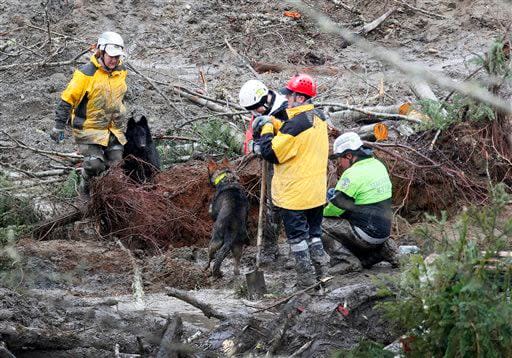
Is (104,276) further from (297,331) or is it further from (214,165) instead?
(297,331)

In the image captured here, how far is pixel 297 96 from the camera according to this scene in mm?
8156

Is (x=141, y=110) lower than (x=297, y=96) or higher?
lower

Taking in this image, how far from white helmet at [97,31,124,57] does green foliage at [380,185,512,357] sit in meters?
5.70

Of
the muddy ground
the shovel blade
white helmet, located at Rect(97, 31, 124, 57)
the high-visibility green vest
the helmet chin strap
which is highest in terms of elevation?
the helmet chin strap

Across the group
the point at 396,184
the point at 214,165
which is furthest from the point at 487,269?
Result: the point at 396,184

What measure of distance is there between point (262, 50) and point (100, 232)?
21.8 feet

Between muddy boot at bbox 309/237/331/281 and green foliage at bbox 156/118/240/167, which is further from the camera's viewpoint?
green foliage at bbox 156/118/240/167

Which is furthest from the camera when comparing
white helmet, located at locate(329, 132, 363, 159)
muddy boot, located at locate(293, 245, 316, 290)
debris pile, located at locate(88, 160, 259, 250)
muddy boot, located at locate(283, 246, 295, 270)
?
debris pile, located at locate(88, 160, 259, 250)

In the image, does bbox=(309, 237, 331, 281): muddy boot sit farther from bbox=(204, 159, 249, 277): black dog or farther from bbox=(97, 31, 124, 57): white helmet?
bbox=(97, 31, 124, 57): white helmet

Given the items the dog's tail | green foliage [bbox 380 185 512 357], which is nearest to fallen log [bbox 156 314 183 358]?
green foliage [bbox 380 185 512 357]

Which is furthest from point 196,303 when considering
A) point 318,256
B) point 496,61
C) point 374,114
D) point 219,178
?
point 374,114

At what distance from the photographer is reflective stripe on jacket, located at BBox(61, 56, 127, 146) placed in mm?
10109

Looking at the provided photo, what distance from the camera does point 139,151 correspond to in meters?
10.8

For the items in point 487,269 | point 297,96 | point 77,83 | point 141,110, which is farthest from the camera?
point 141,110
